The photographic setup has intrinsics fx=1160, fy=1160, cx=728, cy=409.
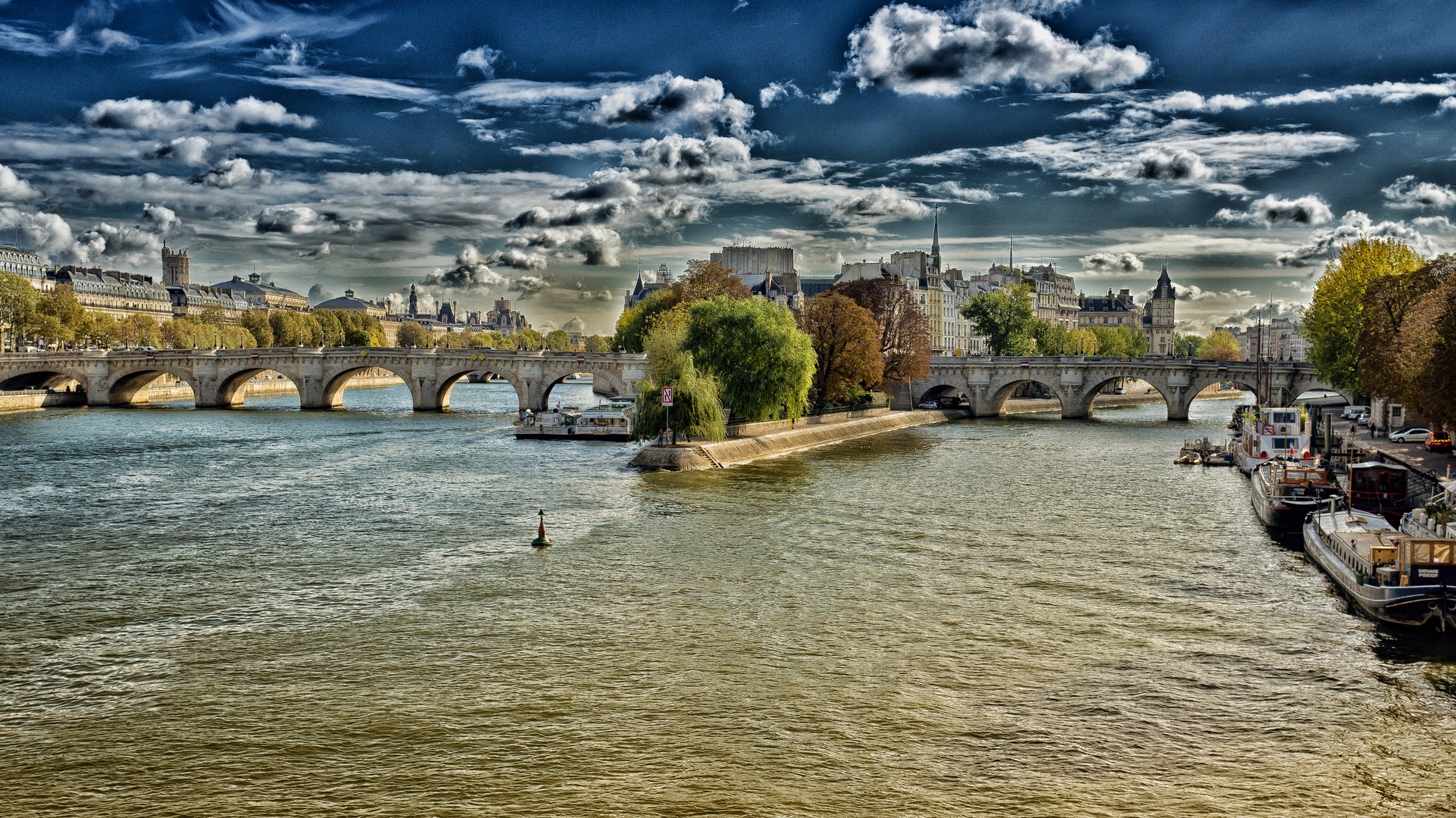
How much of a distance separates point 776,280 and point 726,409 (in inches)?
3150

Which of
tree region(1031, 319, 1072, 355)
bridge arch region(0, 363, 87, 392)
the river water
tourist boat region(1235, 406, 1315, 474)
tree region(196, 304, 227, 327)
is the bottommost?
the river water

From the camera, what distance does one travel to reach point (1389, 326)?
55.8 metres

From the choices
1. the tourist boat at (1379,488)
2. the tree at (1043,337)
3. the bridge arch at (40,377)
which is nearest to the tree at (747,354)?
the tourist boat at (1379,488)

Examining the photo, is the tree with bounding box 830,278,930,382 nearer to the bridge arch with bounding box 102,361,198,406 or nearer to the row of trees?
the row of trees

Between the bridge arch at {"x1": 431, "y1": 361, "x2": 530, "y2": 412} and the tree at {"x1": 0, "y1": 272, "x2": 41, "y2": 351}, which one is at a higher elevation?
the tree at {"x1": 0, "y1": 272, "x2": 41, "y2": 351}

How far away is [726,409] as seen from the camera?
192 feet

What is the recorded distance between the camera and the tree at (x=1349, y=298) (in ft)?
211

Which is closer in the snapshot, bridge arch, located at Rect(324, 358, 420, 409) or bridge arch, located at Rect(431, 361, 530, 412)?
bridge arch, located at Rect(431, 361, 530, 412)

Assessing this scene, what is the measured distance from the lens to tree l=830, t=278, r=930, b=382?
87312mm

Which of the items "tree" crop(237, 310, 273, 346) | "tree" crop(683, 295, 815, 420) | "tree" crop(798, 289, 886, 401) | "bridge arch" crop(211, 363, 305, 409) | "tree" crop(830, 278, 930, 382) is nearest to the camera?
"tree" crop(683, 295, 815, 420)

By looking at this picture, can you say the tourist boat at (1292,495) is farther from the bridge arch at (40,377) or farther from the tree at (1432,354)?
the bridge arch at (40,377)

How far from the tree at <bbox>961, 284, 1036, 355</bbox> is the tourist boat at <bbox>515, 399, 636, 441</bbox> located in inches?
2598

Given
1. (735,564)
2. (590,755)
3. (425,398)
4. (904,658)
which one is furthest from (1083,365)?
(590,755)

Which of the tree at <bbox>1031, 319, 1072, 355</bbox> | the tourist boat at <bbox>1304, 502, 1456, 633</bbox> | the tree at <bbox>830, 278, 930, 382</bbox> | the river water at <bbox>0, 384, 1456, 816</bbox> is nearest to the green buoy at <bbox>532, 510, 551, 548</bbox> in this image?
the river water at <bbox>0, 384, 1456, 816</bbox>
